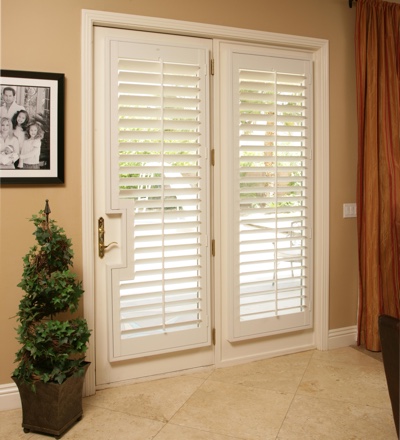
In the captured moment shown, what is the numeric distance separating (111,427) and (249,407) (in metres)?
0.79

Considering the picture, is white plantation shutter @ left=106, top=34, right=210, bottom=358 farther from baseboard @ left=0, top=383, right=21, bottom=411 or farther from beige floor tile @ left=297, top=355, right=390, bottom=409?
beige floor tile @ left=297, top=355, right=390, bottom=409

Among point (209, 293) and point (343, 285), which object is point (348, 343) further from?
point (209, 293)

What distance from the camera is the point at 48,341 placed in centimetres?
227

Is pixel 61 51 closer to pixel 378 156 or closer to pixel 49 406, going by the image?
pixel 49 406

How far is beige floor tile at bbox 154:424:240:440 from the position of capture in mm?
2232

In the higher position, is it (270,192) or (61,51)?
(61,51)

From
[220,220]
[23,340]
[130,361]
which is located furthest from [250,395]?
[23,340]

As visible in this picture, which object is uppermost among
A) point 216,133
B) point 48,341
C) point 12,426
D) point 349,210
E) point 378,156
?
point 216,133

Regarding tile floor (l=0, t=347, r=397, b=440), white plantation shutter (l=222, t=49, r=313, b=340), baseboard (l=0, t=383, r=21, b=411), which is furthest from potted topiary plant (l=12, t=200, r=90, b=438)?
white plantation shutter (l=222, t=49, r=313, b=340)

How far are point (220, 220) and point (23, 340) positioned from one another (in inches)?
58.0

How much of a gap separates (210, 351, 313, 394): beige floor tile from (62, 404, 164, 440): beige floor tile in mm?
705

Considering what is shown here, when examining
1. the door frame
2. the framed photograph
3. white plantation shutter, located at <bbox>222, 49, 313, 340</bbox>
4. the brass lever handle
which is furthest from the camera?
white plantation shutter, located at <bbox>222, 49, 313, 340</bbox>

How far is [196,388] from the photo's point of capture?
2805 mm

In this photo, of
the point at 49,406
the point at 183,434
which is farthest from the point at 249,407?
the point at 49,406
